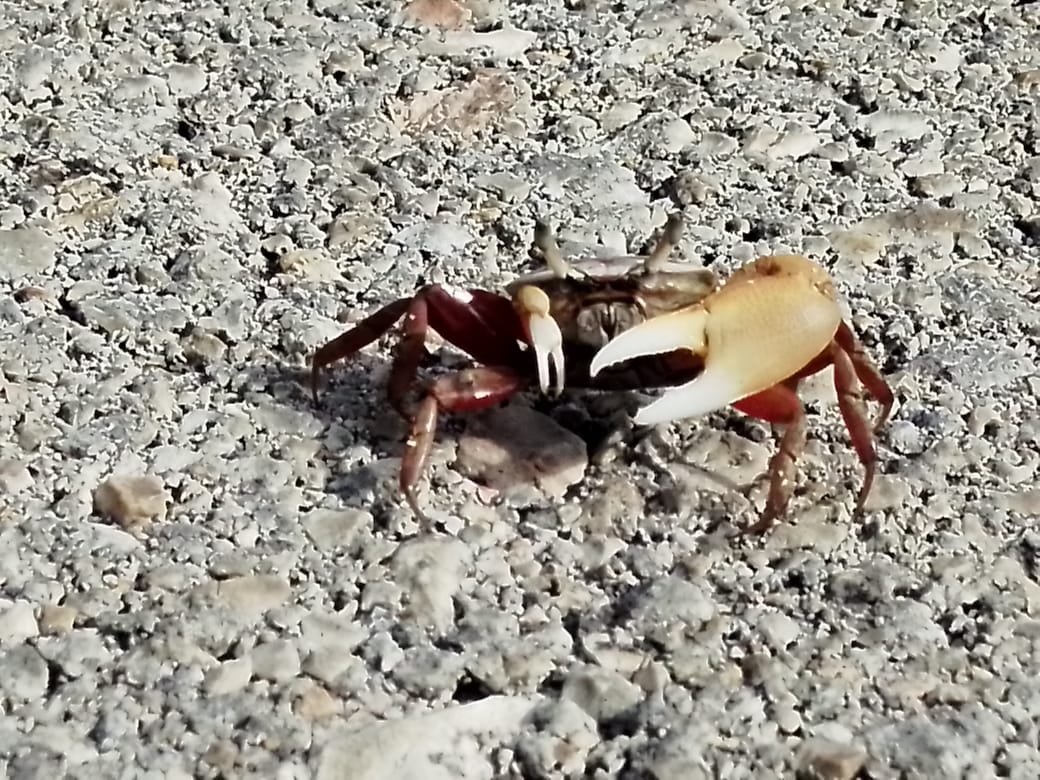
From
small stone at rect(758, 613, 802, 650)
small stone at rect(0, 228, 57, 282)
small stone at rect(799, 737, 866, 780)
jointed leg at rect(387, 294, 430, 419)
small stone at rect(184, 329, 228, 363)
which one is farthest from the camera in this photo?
small stone at rect(0, 228, 57, 282)

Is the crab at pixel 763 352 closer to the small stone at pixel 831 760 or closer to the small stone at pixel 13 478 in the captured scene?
the small stone at pixel 831 760

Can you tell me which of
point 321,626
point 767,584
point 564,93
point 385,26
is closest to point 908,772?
point 767,584

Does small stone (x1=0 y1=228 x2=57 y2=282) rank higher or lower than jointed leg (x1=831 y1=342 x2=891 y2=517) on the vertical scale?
lower

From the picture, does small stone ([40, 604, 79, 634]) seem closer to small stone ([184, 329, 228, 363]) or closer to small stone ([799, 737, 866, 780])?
small stone ([184, 329, 228, 363])

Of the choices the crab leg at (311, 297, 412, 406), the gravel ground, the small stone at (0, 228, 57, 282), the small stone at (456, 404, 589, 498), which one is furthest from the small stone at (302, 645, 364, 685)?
the small stone at (0, 228, 57, 282)

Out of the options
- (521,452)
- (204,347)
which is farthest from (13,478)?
(521,452)
